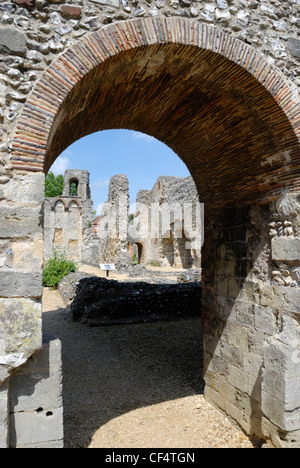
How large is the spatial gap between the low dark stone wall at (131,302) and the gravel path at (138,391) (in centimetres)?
61

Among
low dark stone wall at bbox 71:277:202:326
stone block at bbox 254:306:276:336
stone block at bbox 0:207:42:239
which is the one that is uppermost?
stone block at bbox 0:207:42:239

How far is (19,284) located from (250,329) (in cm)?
277

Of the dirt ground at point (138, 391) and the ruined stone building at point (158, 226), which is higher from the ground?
the ruined stone building at point (158, 226)

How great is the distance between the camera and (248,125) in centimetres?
359

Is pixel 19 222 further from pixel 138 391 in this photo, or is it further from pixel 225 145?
pixel 138 391

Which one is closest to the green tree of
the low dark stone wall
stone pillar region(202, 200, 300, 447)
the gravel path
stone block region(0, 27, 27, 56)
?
the low dark stone wall

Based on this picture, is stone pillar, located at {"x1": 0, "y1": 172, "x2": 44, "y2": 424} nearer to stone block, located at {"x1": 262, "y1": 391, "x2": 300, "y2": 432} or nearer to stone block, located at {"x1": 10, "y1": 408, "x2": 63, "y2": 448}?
stone block, located at {"x1": 10, "y1": 408, "x2": 63, "y2": 448}

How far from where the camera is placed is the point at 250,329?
12.9 ft

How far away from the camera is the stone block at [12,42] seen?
104 inches

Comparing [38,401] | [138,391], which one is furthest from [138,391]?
[38,401]

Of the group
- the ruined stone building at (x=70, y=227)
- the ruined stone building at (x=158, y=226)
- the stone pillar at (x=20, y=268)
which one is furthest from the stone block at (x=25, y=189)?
the ruined stone building at (x=70, y=227)

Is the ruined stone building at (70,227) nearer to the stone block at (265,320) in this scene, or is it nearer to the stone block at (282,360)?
the stone block at (265,320)

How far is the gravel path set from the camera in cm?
383

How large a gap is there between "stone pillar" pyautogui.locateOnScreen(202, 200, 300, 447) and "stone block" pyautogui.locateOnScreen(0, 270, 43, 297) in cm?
248
